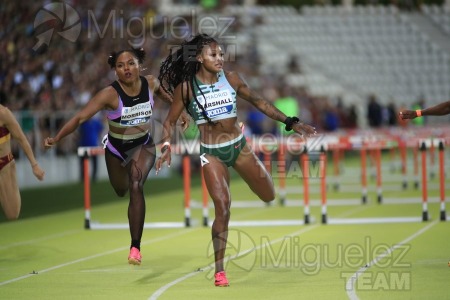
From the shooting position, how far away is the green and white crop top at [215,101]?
1044 centimetres

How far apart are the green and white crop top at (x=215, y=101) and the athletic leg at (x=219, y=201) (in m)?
0.40

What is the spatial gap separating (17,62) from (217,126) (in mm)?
14483

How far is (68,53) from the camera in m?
27.0

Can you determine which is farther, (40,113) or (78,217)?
(40,113)

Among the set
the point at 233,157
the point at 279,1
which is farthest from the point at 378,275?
the point at 279,1

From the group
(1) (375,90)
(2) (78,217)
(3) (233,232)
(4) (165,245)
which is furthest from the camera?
(1) (375,90)

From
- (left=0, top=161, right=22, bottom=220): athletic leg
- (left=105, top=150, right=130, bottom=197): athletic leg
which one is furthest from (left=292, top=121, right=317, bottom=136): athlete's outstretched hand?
(left=0, top=161, right=22, bottom=220): athletic leg

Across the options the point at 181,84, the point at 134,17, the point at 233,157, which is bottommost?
the point at 233,157

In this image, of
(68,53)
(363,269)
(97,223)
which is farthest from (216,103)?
(68,53)

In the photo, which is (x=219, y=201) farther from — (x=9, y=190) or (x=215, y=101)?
(x=9, y=190)

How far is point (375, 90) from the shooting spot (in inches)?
1908

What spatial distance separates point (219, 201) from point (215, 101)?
3.16 feet

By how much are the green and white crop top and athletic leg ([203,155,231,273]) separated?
40 centimetres

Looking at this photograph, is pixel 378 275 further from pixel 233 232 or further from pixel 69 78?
pixel 69 78
